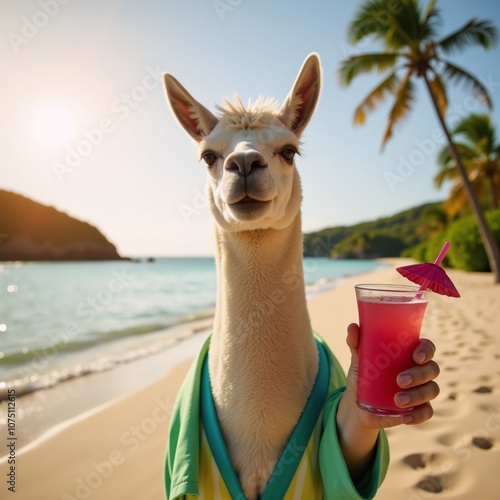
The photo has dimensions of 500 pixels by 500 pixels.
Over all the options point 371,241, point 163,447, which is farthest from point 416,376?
point 371,241

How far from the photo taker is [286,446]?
1.28 metres

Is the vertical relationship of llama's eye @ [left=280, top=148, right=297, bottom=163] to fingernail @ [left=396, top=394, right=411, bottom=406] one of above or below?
above

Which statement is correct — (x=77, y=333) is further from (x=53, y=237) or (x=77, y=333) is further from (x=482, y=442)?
(x=53, y=237)

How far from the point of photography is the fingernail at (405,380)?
3.51 feet

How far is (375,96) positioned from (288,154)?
41.7ft

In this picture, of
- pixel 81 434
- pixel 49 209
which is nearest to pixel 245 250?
pixel 81 434

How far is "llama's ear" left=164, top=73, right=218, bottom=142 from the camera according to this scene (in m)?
1.79

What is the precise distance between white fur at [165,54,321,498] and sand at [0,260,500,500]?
57.4 inches

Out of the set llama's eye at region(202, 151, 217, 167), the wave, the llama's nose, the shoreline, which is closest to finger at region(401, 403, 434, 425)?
the llama's nose

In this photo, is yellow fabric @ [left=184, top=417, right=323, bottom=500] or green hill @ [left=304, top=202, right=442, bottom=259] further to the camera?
green hill @ [left=304, top=202, right=442, bottom=259]

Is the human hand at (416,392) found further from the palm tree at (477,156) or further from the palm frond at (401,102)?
the palm tree at (477,156)

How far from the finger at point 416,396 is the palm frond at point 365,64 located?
13861 mm

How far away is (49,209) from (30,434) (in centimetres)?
2685

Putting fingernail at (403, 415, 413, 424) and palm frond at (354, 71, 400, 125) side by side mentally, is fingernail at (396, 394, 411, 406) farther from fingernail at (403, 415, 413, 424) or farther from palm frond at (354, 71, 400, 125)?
palm frond at (354, 71, 400, 125)
